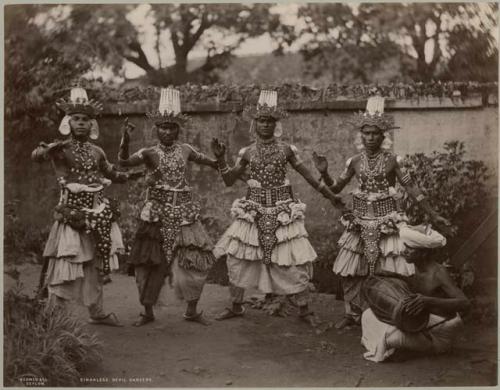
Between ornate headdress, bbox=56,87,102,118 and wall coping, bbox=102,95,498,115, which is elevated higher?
wall coping, bbox=102,95,498,115

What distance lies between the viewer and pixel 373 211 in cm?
631

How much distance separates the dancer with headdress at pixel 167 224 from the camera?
20.5 ft

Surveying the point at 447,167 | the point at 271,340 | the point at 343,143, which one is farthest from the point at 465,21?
the point at 271,340

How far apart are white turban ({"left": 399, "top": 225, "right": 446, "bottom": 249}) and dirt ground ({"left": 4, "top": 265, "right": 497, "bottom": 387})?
988 mm

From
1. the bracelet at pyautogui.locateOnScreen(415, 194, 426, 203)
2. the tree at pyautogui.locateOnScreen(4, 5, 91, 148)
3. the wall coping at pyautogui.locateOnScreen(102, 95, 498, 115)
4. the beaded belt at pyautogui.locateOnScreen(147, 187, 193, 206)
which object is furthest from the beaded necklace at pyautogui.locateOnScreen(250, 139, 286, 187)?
the tree at pyautogui.locateOnScreen(4, 5, 91, 148)

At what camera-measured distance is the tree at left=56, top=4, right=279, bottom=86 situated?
7.32 meters

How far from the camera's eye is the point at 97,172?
6.29 meters

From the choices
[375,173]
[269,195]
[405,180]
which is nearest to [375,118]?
[375,173]

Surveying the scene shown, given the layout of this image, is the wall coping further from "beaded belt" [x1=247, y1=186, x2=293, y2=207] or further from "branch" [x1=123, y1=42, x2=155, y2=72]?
"beaded belt" [x1=247, y1=186, x2=293, y2=207]

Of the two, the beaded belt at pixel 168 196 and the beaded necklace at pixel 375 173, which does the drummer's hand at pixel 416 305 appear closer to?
the beaded necklace at pixel 375 173

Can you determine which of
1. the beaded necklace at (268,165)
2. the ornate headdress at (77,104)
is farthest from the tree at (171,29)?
the beaded necklace at (268,165)

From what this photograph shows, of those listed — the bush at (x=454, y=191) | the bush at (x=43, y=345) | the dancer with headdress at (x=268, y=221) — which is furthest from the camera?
the bush at (x=454, y=191)

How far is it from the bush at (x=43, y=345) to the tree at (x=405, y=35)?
13.9 ft

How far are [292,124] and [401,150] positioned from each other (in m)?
1.44
